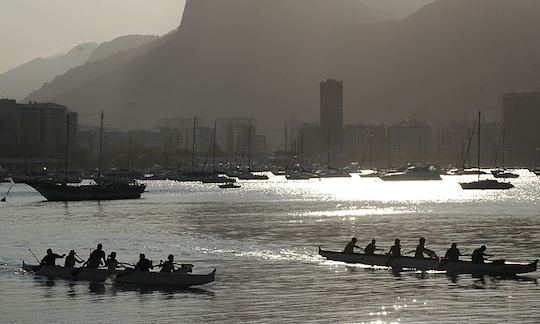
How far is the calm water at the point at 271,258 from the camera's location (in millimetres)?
55000

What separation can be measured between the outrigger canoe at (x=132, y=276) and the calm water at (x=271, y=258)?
0.79 metres

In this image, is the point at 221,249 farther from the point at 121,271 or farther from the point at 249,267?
the point at 121,271

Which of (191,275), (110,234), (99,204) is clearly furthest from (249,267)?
(99,204)

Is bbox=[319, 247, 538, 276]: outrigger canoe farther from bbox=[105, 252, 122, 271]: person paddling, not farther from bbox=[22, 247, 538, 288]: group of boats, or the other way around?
bbox=[105, 252, 122, 271]: person paddling

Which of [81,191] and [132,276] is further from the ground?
[81,191]

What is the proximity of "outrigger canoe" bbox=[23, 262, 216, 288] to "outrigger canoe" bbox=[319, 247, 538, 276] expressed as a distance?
43.1 feet

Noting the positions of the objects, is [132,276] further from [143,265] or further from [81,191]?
[81,191]

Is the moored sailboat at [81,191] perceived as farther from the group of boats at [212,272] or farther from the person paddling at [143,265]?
the person paddling at [143,265]

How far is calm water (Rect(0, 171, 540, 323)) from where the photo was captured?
55.0m

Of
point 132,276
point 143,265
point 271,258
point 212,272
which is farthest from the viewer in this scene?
point 271,258

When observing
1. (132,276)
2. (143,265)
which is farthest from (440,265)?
(132,276)

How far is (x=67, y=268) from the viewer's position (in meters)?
67.6

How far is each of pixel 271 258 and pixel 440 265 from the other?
15.1 meters

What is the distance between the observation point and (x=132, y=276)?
210 ft
